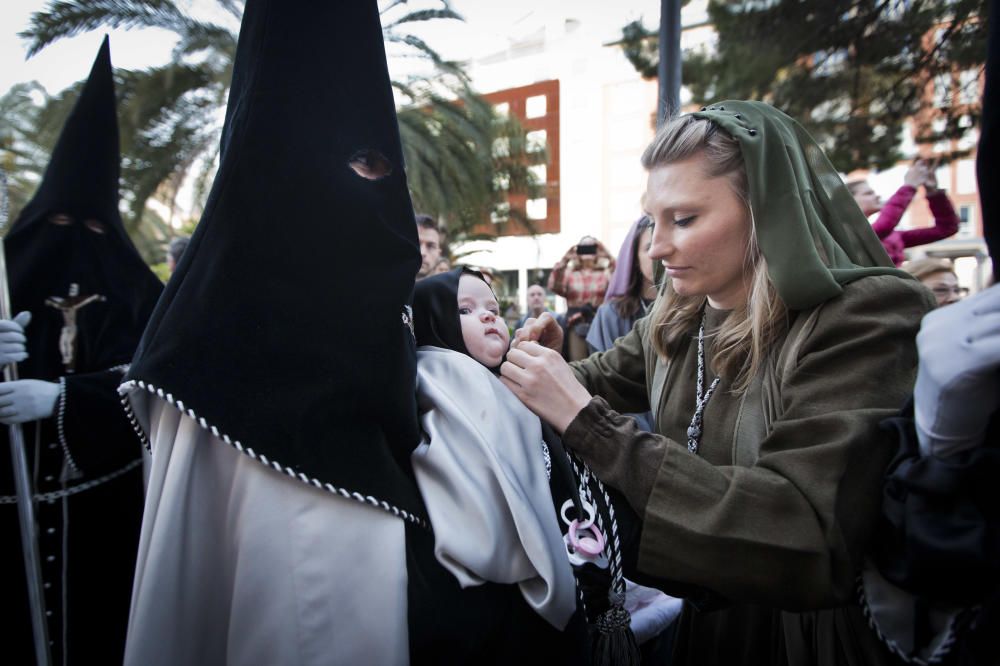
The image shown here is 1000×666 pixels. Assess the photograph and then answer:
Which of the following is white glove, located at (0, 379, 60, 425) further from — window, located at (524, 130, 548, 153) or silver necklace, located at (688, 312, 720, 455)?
window, located at (524, 130, 548, 153)

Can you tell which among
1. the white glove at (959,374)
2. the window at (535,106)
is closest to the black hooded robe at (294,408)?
the white glove at (959,374)

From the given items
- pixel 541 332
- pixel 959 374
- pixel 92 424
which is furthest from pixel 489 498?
pixel 92 424

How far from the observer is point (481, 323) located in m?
1.85

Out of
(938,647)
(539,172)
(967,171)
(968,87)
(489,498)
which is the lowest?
(938,647)

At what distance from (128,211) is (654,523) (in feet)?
39.4

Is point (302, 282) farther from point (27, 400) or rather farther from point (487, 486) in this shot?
point (27, 400)

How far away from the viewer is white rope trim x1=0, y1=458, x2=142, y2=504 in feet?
8.22

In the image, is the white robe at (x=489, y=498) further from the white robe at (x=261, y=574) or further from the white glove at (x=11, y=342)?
the white glove at (x=11, y=342)

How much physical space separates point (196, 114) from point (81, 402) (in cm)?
960

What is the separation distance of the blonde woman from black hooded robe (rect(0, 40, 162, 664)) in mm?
2063

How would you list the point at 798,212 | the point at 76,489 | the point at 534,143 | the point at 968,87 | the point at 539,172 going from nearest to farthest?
the point at 798,212 → the point at 76,489 → the point at 968,87 → the point at 534,143 → the point at 539,172

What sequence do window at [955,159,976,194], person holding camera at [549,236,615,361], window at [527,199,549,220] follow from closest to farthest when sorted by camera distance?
1. window at [955,159,976,194]
2. person holding camera at [549,236,615,361]
3. window at [527,199,549,220]

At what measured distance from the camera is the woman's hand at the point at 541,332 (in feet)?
5.79

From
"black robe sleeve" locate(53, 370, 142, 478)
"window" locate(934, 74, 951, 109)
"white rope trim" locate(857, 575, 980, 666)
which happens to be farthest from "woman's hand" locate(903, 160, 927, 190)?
"black robe sleeve" locate(53, 370, 142, 478)
